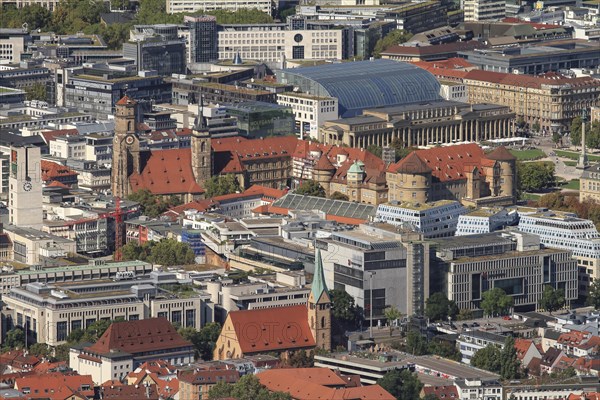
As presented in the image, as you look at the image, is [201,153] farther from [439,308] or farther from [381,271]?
[439,308]

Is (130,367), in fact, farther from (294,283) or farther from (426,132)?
(426,132)

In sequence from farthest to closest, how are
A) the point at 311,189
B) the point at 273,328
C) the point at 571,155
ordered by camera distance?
the point at 571,155
the point at 311,189
the point at 273,328

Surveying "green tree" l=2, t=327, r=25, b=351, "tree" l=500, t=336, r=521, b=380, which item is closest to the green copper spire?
"tree" l=500, t=336, r=521, b=380

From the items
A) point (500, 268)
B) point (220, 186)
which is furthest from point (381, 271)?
point (220, 186)

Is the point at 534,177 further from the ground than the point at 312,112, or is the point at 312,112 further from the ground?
the point at 312,112

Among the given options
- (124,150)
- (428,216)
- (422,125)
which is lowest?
(428,216)

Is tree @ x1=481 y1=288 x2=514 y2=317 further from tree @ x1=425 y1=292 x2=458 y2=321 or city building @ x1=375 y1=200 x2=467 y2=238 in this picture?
city building @ x1=375 y1=200 x2=467 y2=238
